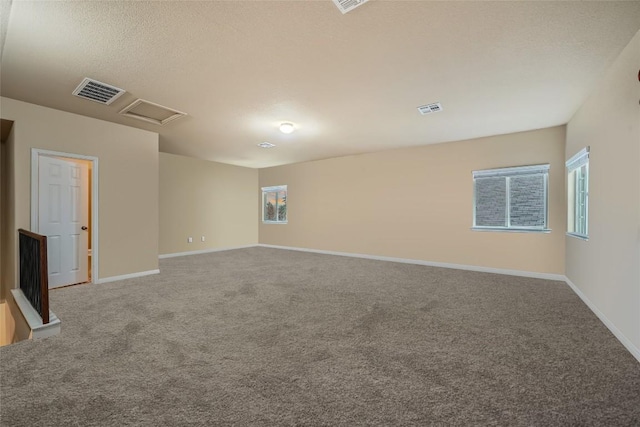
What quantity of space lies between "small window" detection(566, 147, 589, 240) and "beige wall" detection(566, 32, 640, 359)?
7.6 inches

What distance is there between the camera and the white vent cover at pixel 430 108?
3621 millimetres

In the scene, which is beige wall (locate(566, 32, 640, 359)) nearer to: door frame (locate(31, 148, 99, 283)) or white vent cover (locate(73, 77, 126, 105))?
white vent cover (locate(73, 77, 126, 105))

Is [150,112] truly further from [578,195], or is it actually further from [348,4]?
[578,195]

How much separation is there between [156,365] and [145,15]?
252 cm

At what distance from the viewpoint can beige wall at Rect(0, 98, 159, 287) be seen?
11.8 ft

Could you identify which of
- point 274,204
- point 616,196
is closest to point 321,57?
point 616,196

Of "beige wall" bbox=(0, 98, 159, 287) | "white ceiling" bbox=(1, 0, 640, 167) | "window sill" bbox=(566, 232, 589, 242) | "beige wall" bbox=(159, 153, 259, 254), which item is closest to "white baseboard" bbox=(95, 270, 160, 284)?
"beige wall" bbox=(0, 98, 159, 287)

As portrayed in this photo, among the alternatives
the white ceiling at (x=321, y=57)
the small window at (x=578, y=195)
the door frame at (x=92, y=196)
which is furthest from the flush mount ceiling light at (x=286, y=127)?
the small window at (x=578, y=195)

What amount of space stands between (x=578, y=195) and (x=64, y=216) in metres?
7.50

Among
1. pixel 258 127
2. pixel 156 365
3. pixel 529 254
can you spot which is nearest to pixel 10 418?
pixel 156 365

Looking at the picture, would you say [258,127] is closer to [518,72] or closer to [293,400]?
[518,72]

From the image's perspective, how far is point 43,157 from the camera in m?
3.80

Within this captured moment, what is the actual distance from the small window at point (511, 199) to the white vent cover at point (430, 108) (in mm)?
2071

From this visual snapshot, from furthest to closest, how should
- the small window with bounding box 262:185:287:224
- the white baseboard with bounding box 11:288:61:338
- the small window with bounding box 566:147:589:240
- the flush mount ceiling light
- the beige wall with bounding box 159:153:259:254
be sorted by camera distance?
the small window with bounding box 262:185:287:224, the beige wall with bounding box 159:153:259:254, the flush mount ceiling light, the small window with bounding box 566:147:589:240, the white baseboard with bounding box 11:288:61:338
